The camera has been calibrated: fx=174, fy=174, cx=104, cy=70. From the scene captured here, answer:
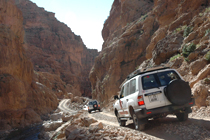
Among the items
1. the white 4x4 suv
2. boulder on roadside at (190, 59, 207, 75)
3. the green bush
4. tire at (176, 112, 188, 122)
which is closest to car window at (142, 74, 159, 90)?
the white 4x4 suv

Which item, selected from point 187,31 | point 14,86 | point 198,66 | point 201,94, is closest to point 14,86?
point 14,86

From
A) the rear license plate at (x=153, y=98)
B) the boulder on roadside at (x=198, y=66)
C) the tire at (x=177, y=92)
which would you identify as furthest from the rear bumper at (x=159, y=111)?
the boulder on roadside at (x=198, y=66)

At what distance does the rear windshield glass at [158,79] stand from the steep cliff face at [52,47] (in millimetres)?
78357

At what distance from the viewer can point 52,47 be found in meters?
94.9

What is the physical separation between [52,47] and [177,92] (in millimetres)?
95287

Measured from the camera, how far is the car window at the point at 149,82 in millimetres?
6113

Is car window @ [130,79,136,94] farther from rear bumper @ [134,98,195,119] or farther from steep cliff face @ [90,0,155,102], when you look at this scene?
steep cliff face @ [90,0,155,102]

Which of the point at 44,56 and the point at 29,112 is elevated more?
the point at 44,56

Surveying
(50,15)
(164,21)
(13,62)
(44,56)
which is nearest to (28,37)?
(44,56)

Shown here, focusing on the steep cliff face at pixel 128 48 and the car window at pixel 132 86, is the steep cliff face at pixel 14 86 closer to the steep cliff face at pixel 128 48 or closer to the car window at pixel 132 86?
the steep cliff face at pixel 128 48

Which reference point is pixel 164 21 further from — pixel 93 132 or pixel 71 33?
pixel 71 33

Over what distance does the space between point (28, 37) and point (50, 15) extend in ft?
95.9

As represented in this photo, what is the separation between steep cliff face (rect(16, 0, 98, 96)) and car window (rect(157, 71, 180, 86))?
78.5 m

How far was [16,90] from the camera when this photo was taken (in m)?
29.7
